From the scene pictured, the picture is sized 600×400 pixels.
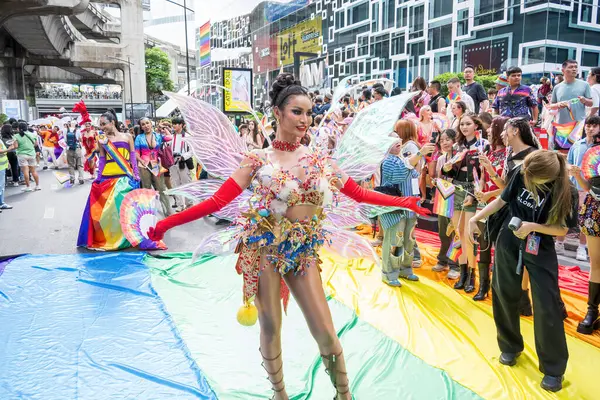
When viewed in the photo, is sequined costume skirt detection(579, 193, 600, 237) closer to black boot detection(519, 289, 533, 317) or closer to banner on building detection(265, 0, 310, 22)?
black boot detection(519, 289, 533, 317)


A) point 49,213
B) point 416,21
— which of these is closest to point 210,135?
point 49,213

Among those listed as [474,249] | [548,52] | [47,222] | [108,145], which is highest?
[548,52]

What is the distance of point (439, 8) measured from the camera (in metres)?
19.5

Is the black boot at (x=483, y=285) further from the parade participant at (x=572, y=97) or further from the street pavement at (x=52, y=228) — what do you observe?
the parade participant at (x=572, y=97)

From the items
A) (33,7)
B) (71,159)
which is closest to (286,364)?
(71,159)

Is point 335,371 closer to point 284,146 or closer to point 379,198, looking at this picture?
point 379,198

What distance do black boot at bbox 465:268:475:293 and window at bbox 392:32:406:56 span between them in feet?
63.2

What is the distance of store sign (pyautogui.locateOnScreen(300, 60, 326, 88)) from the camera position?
102 ft

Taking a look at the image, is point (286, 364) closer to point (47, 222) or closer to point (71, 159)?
point (47, 222)

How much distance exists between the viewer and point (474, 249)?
4621mm

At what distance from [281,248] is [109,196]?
186 inches

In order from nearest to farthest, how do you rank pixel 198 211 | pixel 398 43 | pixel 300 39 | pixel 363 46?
pixel 198 211
pixel 398 43
pixel 363 46
pixel 300 39

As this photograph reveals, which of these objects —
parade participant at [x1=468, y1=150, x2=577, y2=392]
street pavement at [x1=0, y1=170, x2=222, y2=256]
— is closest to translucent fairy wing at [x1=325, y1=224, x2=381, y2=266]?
parade participant at [x1=468, y1=150, x2=577, y2=392]

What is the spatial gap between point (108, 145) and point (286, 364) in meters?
4.27
